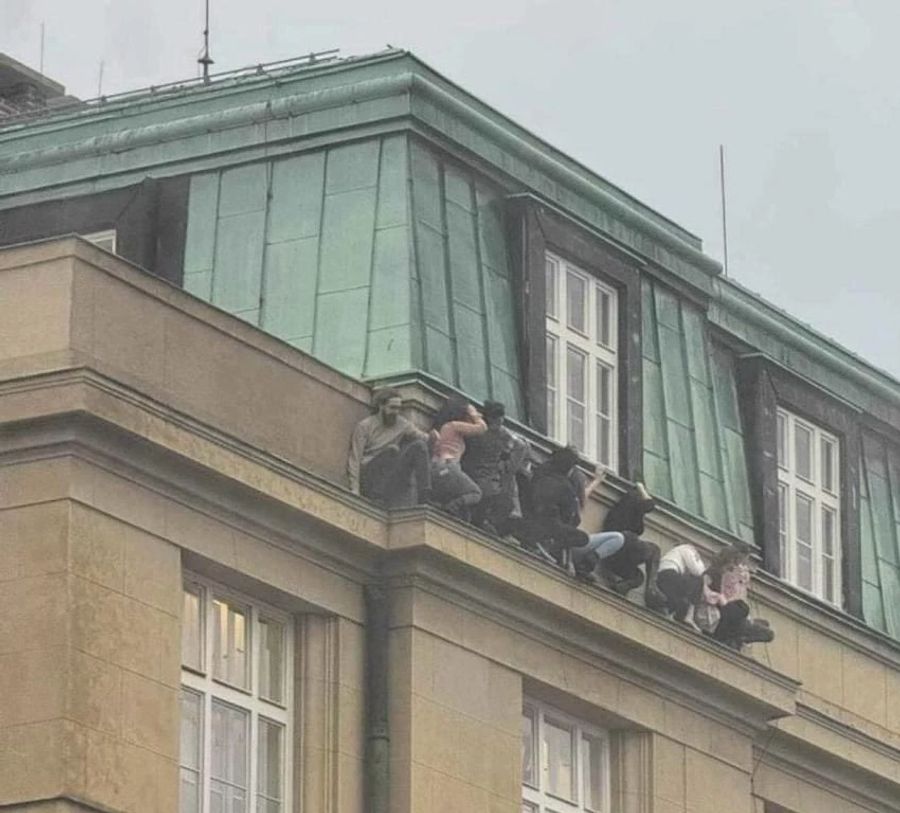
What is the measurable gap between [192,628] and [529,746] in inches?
208

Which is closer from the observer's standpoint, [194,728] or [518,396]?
[194,728]

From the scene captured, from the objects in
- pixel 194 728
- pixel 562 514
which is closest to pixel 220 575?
pixel 194 728

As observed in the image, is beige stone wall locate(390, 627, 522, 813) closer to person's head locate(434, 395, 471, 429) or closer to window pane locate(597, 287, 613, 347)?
person's head locate(434, 395, 471, 429)

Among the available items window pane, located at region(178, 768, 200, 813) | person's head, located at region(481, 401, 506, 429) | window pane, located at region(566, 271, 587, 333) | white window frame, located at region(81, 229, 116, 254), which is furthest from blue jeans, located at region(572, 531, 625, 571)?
window pane, located at region(178, 768, 200, 813)

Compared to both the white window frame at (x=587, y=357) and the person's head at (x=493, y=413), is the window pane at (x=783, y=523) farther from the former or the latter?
the person's head at (x=493, y=413)

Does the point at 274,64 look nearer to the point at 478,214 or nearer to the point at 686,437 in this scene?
the point at 478,214

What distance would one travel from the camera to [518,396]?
4641 cm

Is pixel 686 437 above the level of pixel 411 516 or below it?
above

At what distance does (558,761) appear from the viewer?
45562mm

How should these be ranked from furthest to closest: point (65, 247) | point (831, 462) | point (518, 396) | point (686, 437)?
1. point (831, 462)
2. point (686, 437)
3. point (518, 396)
4. point (65, 247)

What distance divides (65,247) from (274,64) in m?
8.60

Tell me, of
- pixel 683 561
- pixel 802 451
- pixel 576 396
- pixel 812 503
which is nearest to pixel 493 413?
pixel 576 396

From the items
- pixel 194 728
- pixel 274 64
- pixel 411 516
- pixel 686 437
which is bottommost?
pixel 194 728

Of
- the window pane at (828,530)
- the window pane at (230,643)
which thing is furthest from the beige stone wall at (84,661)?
the window pane at (828,530)
